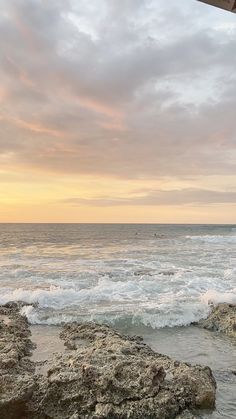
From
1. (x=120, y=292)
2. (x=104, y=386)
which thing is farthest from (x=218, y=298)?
(x=104, y=386)

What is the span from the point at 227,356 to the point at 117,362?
9.86 feet

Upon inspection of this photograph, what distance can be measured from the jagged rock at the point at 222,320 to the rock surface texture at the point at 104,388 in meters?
3.61

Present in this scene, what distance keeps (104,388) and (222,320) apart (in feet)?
18.4

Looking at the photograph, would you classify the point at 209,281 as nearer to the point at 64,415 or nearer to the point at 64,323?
the point at 64,323

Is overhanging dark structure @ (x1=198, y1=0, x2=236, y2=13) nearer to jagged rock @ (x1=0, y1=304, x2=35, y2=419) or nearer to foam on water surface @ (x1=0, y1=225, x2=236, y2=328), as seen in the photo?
jagged rock @ (x1=0, y1=304, x2=35, y2=419)

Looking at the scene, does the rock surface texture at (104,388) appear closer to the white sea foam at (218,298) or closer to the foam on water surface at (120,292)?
the foam on water surface at (120,292)

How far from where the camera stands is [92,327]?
372 inches

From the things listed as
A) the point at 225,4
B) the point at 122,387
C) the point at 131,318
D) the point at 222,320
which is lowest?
the point at 131,318

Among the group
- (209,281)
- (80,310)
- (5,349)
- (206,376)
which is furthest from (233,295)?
(5,349)

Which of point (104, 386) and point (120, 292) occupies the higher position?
point (104, 386)

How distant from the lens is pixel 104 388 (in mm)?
5680

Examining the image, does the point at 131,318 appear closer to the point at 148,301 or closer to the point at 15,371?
the point at 148,301

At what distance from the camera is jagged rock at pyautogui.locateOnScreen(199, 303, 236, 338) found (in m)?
9.88

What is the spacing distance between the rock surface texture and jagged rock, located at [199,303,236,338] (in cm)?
361
